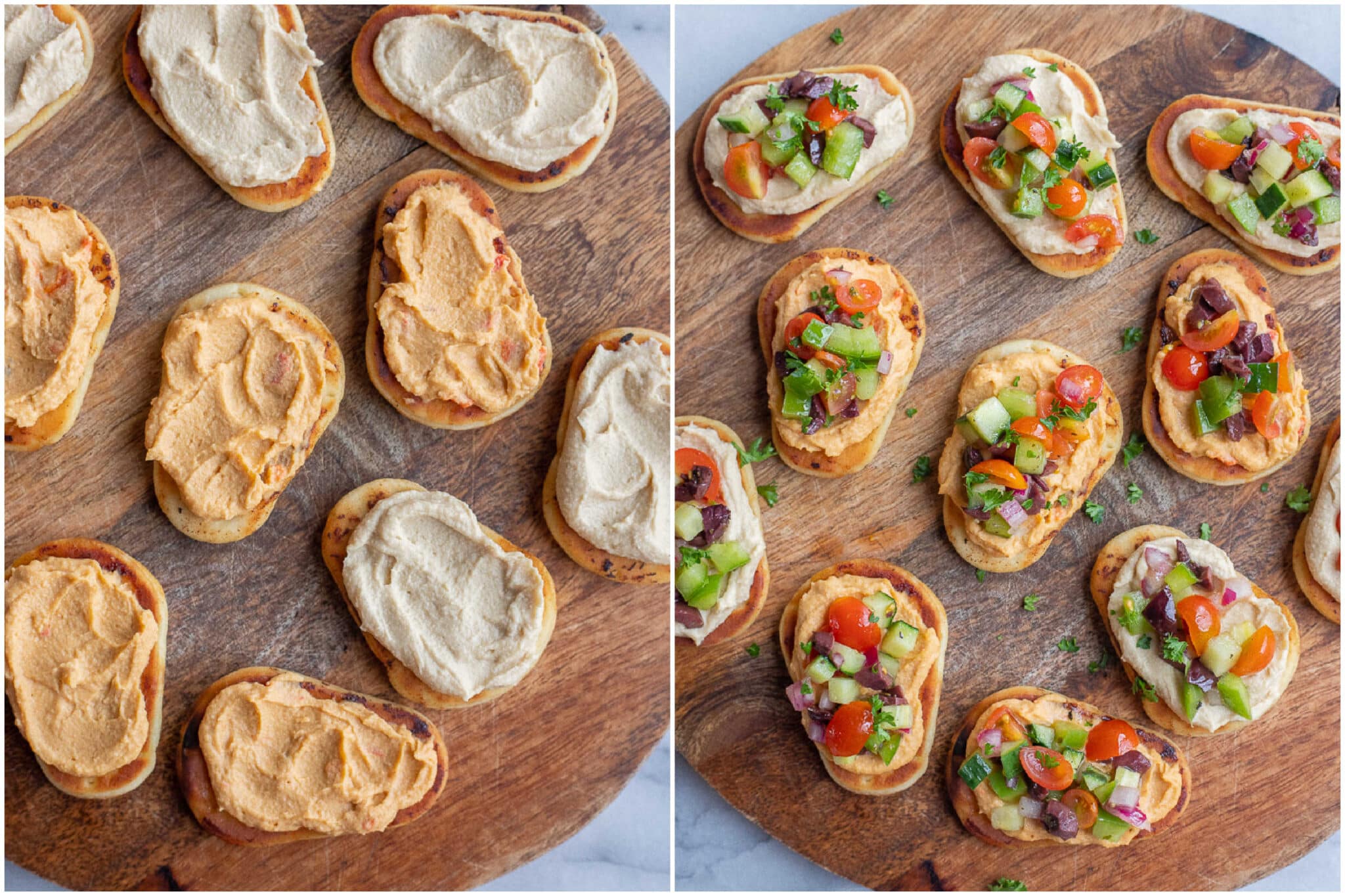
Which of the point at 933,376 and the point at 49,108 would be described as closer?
the point at 49,108

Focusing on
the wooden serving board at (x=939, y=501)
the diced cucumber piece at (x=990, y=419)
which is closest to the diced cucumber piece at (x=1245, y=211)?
the wooden serving board at (x=939, y=501)

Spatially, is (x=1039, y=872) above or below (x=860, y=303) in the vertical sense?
below

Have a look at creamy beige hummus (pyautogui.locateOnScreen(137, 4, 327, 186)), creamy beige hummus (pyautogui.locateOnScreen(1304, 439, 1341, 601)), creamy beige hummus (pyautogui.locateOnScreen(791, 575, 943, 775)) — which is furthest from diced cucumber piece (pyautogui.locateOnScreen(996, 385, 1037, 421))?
creamy beige hummus (pyautogui.locateOnScreen(137, 4, 327, 186))

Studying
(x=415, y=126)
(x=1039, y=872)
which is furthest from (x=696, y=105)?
(x=1039, y=872)

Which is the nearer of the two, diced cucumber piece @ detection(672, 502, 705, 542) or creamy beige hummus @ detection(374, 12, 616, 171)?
diced cucumber piece @ detection(672, 502, 705, 542)

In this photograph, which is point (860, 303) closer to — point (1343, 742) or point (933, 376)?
point (933, 376)

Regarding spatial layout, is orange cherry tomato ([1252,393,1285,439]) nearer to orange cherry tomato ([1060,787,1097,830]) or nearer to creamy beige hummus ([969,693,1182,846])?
creamy beige hummus ([969,693,1182,846])
